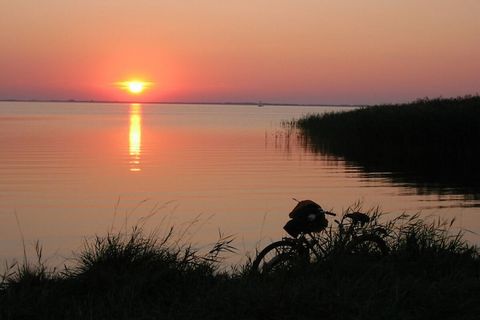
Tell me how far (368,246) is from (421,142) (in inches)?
1080

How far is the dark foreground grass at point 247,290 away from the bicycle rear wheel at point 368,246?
0.18m

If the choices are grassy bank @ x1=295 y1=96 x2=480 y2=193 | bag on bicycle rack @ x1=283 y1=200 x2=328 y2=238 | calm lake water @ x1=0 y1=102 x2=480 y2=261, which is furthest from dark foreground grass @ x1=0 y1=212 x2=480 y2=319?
grassy bank @ x1=295 y1=96 x2=480 y2=193

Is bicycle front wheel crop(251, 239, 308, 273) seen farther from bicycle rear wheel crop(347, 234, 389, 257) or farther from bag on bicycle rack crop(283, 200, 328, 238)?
bicycle rear wheel crop(347, 234, 389, 257)

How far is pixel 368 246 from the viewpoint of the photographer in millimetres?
8445

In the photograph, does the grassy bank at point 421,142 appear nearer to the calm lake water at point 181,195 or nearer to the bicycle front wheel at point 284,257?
the calm lake water at point 181,195

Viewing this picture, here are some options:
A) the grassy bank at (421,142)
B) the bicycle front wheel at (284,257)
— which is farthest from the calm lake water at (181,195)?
the bicycle front wheel at (284,257)

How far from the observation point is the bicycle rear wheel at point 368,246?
8188 millimetres

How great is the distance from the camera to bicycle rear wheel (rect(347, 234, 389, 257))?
8188mm

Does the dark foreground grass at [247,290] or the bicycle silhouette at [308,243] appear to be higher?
the bicycle silhouette at [308,243]

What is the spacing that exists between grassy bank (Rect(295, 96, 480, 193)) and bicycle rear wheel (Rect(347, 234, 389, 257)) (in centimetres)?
1665

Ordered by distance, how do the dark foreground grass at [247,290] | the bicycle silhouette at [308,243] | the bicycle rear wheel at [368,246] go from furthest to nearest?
the bicycle rear wheel at [368,246], the bicycle silhouette at [308,243], the dark foreground grass at [247,290]

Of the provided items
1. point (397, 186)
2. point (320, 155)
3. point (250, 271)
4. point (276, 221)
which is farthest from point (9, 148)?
point (250, 271)

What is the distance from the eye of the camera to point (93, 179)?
24.6 m

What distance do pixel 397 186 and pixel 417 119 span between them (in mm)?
11417
